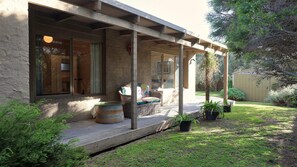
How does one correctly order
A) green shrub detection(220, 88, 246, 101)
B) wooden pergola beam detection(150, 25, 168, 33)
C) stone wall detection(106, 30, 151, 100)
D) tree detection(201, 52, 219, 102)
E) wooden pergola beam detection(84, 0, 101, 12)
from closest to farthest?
wooden pergola beam detection(84, 0, 101, 12)
wooden pergola beam detection(150, 25, 168, 33)
stone wall detection(106, 30, 151, 100)
tree detection(201, 52, 219, 102)
green shrub detection(220, 88, 246, 101)

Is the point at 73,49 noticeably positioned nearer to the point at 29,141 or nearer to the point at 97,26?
the point at 97,26

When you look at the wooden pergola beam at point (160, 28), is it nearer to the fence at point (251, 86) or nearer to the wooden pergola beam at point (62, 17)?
the wooden pergola beam at point (62, 17)

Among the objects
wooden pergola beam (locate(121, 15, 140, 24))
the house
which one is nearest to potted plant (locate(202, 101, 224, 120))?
the house

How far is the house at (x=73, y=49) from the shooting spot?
8.61 ft

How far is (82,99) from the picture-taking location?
560 cm

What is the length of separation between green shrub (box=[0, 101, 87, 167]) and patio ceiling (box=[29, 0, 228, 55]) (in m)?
1.60

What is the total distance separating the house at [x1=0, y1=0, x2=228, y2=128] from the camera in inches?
103

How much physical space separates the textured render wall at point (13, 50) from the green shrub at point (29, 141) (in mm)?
549

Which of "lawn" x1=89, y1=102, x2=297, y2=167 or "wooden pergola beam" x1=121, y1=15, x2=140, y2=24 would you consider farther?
"wooden pergola beam" x1=121, y1=15, x2=140, y2=24

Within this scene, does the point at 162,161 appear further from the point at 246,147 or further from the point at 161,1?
the point at 161,1

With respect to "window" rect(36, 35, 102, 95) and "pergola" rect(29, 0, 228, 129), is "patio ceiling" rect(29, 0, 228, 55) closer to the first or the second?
"pergola" rect(29, 0, 228, 129)

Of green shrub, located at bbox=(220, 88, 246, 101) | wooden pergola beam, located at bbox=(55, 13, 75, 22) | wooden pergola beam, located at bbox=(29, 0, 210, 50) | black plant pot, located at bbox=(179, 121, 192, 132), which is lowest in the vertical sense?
black plant pot, located at bbox=(179, 121, 192, 132)

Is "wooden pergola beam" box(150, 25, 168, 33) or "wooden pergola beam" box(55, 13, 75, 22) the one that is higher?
"wooden pergola beam" box(55, 13, 75, 22)

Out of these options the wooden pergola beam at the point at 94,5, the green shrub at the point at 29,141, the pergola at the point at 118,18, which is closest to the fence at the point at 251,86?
the pergola at the point at 118,18
